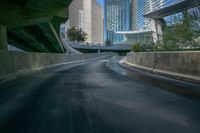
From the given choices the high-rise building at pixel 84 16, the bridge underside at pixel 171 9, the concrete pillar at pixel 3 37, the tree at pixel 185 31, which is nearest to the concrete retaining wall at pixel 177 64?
the tree at pixel 185 31

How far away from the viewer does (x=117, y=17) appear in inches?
7028

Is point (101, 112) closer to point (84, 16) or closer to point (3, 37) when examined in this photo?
point (3, 37)

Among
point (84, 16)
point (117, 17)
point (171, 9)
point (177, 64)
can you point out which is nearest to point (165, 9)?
point (171, 9)

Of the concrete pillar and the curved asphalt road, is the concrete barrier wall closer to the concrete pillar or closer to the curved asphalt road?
the concrete pillar

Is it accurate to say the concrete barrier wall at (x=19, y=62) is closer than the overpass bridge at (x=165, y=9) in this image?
Yes

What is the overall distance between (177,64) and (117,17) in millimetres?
171472

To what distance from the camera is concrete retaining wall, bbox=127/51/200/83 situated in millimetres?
10070

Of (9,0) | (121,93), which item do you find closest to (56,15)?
(9,0)

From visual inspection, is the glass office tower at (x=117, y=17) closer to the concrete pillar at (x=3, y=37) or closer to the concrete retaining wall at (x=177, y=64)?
the concrete pillar at (x=3, y=37)

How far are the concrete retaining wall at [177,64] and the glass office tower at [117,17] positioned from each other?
156300mm

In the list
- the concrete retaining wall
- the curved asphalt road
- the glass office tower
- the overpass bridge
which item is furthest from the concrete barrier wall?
the glass office tower

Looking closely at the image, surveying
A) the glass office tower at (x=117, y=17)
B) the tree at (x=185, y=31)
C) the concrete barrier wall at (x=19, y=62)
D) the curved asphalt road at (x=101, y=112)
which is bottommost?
the curved asphalt road at (x=101, y=112)

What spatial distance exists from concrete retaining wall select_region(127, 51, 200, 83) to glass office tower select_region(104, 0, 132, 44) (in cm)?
15630

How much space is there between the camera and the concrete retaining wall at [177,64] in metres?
10.1
